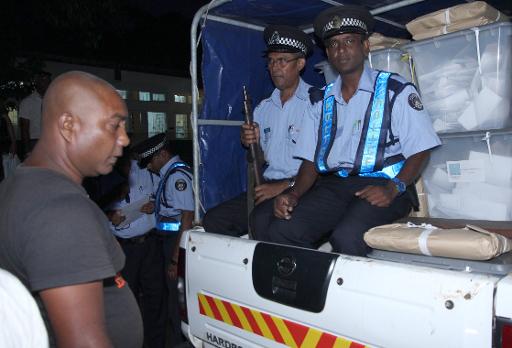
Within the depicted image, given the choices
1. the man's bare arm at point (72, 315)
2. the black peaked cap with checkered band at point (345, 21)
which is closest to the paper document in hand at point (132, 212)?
the black peaked cap with checkered band at point (345, 21)

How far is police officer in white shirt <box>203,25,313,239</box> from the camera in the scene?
3.25 m

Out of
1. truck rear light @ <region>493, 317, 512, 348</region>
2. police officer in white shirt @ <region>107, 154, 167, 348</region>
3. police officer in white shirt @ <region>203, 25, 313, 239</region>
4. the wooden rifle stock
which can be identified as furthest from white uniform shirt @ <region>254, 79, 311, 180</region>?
truck rear light @ <region>493, 317, 512, 348</region>

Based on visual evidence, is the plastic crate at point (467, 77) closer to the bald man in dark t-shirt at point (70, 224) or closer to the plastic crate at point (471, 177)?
the plastic crate at point (471, 177)

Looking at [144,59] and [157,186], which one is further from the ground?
[144,59]

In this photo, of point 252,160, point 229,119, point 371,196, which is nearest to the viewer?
point 371,196

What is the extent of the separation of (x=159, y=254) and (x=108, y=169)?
117 inches

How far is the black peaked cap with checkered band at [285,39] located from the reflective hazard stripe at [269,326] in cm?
190

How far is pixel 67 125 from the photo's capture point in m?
1.52

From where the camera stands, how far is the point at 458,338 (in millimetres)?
1537

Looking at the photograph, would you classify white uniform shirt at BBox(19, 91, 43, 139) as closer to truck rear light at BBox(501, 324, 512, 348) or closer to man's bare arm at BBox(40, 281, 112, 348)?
man's bare arm at BBox(40, 281, 112, 348)

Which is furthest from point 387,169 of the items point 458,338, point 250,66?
point 250,66

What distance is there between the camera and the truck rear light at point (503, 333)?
4.71 feet

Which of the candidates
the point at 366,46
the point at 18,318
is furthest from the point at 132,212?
the point at 18,318

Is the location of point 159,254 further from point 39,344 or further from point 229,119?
point 39,344
